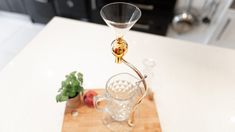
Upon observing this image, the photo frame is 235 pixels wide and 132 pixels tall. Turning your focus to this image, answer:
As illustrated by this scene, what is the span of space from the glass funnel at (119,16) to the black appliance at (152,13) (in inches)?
46.0

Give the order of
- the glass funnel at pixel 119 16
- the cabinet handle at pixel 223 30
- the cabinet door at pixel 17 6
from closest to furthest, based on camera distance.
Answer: the glass funnel at pixel 119 16 → the cabinet handle at pixel 223 30 → the cabinet door at pixel 17 6

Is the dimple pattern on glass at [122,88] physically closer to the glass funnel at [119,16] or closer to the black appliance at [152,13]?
the glass funnel at [119,16]

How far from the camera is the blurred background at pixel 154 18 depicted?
1.72 meters

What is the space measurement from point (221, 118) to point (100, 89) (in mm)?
488

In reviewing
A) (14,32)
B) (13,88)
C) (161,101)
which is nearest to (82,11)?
(14,32)

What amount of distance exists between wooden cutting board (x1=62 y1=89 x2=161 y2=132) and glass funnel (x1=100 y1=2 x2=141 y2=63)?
248 mm

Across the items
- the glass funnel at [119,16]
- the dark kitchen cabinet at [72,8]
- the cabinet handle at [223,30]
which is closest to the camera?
the glass funnel at [119,16]

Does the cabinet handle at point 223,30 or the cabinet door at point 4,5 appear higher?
the cabinet handle at point 223,30

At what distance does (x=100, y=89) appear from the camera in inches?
30.6

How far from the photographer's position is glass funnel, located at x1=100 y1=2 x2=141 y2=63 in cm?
52

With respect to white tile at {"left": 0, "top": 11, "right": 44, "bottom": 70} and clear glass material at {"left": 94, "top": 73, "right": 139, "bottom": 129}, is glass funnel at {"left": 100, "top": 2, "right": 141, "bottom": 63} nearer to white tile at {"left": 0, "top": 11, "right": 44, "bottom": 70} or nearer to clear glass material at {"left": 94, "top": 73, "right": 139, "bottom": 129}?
clear glass material at {"left": 94, "top": 73, "right": 139, "bottom": 129}

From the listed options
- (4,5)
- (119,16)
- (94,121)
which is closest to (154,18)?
(119,16)

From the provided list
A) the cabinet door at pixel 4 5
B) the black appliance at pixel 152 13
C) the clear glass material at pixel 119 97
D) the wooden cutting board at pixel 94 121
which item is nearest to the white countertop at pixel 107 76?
the wooden cutting board at pixel 94 121

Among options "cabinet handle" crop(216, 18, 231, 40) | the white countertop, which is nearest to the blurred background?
"cabinet handle" crop(216, 18, 231, 40)
